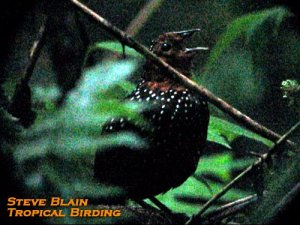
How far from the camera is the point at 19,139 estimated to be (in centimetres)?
116

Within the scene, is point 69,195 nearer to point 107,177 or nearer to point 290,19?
point 107,177

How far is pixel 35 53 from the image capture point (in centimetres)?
149

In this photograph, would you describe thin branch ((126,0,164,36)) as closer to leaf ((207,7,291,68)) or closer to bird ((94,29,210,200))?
bird ((94,29,210,200))

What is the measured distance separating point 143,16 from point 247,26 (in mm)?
327

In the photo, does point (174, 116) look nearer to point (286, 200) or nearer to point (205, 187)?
point (205, 187)

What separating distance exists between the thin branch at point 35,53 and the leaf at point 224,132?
1.66 feet

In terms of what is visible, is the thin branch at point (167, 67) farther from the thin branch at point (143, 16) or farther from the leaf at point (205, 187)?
the thin branch at point (143, 16)

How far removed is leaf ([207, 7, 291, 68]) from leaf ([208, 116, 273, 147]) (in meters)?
0.19

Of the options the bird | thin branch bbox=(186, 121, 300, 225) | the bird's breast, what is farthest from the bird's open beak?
thin branch bbox=(186, 121, 300, 225)

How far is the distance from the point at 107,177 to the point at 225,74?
1.78 feet

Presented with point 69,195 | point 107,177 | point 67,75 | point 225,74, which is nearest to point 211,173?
point 225,74

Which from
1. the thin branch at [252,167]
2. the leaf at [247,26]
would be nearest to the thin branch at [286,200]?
the thin branch at [252,167]

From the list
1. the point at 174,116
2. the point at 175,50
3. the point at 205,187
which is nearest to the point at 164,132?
the point at 174,116

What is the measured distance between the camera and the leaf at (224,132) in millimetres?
1653
